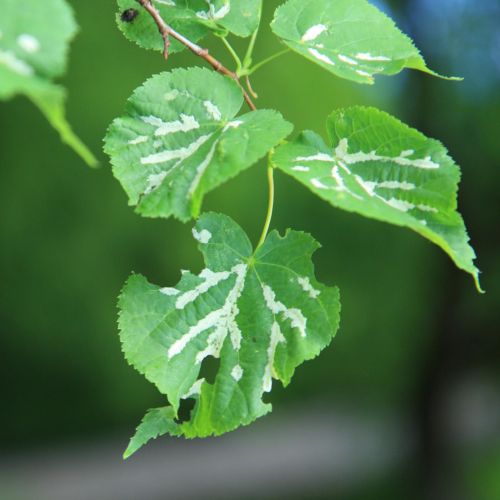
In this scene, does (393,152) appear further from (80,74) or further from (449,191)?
(80,74)

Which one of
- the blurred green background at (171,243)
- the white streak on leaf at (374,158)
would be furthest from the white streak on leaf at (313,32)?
the blurred green background at (171,243)

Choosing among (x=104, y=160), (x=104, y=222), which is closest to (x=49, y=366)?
(x=104, y=222)

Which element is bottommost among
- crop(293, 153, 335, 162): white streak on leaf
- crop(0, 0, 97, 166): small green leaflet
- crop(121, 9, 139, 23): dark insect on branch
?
crop(293, 153, 335, 162): white streak on leaf

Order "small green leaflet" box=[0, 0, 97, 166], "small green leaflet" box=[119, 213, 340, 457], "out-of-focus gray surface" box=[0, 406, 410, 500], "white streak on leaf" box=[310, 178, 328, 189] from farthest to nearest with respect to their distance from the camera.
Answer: "out-of-focus gray surface" box=[0, 406, 410, 500], "small green leaflet" box=[119, 213, 340, 457], "white streak on leaf" box=[310, 178, 328, 189], "small green leaflet" box=[0, 0, 97, 166]

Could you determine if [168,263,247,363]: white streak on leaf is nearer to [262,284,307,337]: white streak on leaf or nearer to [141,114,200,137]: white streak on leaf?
[262,284,307,337]: white streak on leaf

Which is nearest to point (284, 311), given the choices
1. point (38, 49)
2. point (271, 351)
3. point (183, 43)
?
point (271, 351)

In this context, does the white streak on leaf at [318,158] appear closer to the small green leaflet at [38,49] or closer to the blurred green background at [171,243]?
the small green leaflet at [38,49]

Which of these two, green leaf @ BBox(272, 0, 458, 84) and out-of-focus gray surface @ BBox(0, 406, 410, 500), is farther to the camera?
out-of-focus gray surface @ BBox(0, 406, 410, 500)

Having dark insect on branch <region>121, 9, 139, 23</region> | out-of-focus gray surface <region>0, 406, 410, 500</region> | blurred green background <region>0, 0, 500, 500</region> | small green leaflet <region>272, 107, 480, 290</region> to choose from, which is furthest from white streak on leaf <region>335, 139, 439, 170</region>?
out-of-focus gray surface <region>0, 406, 410, 500</region>
